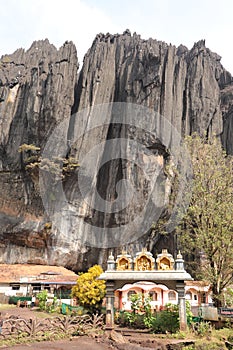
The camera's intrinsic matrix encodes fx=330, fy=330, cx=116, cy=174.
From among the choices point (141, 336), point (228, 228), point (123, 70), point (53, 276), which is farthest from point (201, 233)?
point (123, 70)

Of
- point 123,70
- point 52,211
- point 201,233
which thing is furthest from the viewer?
point 123,70

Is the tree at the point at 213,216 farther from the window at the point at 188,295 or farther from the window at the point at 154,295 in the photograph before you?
the window at the point at 188,295

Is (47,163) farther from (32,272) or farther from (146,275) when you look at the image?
(146,275)

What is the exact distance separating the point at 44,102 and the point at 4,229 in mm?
13742

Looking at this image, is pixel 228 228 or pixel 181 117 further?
pixel 181 117

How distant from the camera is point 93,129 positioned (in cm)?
3481

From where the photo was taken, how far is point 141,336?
529 inches

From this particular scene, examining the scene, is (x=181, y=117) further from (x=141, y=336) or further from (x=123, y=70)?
(x=141, y=336)

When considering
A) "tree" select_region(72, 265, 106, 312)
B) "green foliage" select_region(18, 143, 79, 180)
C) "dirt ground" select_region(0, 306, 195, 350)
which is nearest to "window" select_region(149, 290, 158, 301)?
"tree" select_region(72, 265, 106, 312)

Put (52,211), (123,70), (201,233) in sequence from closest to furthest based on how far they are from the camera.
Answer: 1. (201,233)
2. (52,211)
3. (123,70)

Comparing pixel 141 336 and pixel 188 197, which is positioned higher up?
pixel 188 197

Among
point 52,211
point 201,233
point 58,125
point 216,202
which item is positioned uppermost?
point 58,125

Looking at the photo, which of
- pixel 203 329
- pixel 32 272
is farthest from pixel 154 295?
pixel 32 272

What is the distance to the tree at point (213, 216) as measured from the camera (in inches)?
643
